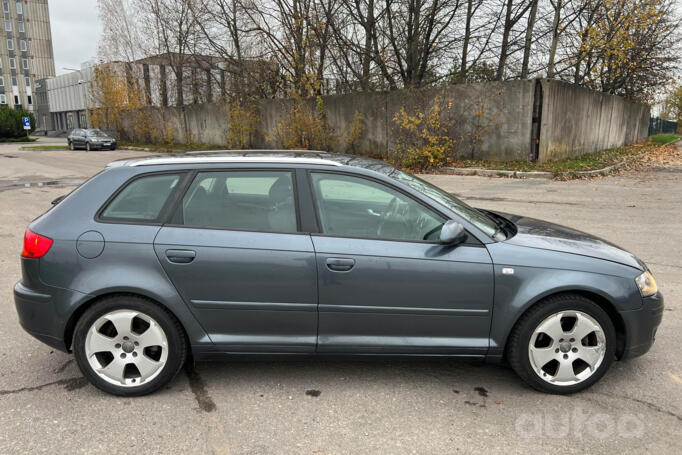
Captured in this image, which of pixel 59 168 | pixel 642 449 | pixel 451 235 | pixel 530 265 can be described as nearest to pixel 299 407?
pixel 451 235

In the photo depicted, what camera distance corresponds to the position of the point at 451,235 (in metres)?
2.96

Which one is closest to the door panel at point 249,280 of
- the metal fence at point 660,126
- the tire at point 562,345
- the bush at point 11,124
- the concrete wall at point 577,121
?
the tire at point 562,345

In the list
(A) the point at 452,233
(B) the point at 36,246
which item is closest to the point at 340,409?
(A) the point at 452,233

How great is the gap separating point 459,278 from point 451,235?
28 cm

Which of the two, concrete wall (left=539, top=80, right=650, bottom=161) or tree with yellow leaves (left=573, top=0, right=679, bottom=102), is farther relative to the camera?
tree with yellow leaves (left=573, top=0, right=679, bottom=102)

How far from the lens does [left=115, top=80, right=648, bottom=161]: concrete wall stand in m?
15.9

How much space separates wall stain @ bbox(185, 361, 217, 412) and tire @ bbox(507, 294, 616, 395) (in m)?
1.92

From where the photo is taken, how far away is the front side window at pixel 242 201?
3.16 meters

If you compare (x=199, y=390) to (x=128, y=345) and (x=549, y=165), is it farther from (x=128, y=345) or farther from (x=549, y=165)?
(x=549, y=165)

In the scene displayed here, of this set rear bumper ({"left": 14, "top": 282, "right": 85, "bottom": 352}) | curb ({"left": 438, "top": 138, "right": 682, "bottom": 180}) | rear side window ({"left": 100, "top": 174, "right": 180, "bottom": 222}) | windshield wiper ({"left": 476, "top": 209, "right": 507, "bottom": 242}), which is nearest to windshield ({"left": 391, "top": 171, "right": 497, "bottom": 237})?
windshield wiper ({"left": 476, "top": 209, "right": 507, "bottom": 242})

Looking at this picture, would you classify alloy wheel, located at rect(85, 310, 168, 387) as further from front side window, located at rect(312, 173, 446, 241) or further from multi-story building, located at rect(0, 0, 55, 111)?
multi-story building, located at rect(0, 0, 55, 111)

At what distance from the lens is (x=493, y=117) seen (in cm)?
1638

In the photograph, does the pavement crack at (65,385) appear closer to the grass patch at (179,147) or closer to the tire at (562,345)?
the tire at (562,345)

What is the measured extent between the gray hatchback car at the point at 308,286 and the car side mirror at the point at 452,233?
0.01 meters
